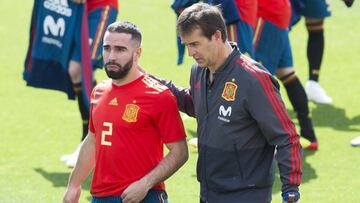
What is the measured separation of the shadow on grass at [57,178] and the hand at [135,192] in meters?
2.64

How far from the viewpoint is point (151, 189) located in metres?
5.27

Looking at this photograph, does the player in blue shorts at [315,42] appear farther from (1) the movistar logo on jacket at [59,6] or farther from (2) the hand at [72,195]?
(2) the hand at [72,195]

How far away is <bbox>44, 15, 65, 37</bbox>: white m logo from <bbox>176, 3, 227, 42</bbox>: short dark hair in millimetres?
3646

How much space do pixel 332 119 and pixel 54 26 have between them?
9.91ft

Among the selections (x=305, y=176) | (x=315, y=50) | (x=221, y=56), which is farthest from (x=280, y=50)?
(x=221, y=56)

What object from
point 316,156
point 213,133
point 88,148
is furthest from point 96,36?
point 213,133

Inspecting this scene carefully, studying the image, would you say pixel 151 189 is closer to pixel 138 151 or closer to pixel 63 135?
pixel 138 151

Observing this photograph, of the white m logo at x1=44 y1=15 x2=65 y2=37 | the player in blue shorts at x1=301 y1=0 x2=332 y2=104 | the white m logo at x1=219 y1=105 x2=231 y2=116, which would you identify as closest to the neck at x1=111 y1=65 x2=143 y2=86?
the white m logo at x1=219 y1=105 x2=231 y2=116

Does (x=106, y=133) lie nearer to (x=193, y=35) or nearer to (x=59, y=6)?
(x=193, y=35)

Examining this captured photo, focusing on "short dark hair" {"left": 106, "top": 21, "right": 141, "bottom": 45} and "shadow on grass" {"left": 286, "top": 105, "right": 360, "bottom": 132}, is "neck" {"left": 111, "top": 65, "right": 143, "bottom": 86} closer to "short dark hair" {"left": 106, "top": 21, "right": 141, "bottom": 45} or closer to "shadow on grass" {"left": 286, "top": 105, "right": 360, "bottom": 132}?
"short dark hair" {"left": 106, "top": 21, "right": 141, "bottom": 45}

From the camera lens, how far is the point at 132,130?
5199mm

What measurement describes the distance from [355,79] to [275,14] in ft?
9.78

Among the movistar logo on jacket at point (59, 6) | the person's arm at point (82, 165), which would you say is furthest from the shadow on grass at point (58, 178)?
the person's arm at point (82, 165)

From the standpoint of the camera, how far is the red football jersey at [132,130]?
5.20m
